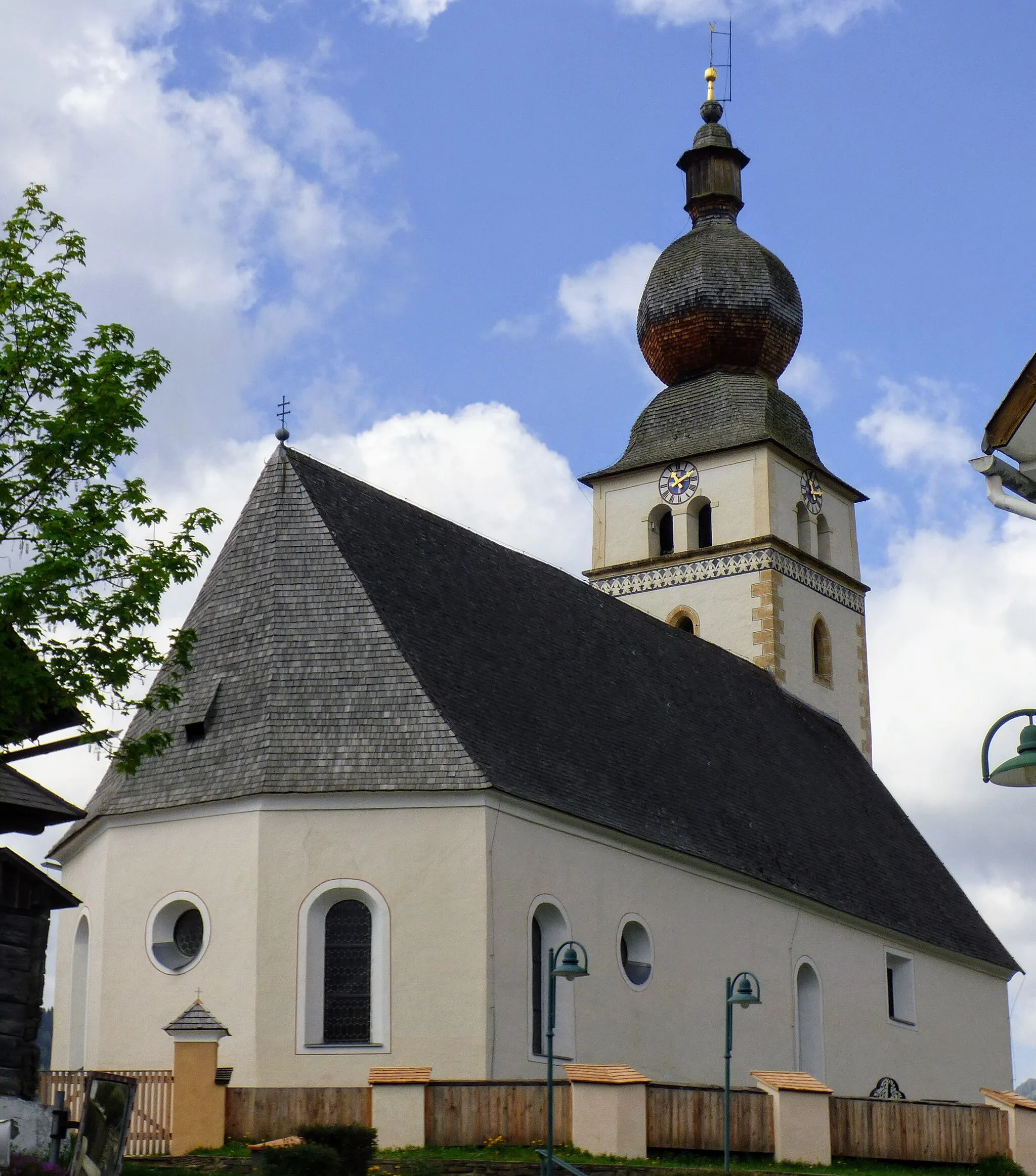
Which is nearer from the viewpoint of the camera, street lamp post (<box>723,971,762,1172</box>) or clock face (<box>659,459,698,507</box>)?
street lamp post (<box>723,971,762,1172</box>)

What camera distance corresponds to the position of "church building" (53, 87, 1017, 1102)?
2606 cm

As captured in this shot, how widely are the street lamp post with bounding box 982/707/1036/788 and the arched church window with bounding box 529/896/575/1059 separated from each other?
14.5m

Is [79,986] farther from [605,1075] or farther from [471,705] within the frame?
[605,1075]

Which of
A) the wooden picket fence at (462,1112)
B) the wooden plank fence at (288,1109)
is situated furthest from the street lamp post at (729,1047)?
the wooden plank fence at (288,1109)

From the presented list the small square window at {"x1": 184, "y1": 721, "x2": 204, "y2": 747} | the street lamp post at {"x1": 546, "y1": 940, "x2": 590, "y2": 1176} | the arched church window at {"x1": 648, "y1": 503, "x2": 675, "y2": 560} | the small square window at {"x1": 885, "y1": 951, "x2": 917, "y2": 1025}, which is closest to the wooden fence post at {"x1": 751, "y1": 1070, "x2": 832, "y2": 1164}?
the street lamp post at {"x1": 546, "y1": 940, "x2": 590, "y2": 1176}

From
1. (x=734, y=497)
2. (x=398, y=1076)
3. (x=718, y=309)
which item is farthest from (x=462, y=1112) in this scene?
(x=718, y=309)

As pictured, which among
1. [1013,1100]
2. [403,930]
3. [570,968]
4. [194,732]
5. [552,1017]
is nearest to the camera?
[570,968]

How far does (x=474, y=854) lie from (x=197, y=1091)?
506 cm

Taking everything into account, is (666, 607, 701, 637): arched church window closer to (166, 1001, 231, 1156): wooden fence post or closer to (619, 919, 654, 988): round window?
(619, 919, 654, 988): round window

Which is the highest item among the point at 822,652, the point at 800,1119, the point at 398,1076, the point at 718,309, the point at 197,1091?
the point at 718,309

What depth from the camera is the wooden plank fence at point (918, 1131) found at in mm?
25766

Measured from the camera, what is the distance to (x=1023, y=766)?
12.6m

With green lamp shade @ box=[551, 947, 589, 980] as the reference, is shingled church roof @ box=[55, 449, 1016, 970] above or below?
above

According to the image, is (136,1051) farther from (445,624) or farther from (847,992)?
(847,992)
